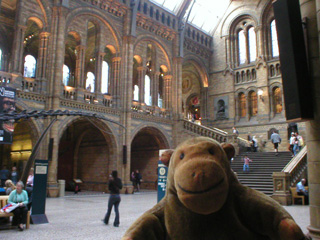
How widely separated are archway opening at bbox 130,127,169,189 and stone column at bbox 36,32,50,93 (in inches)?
319

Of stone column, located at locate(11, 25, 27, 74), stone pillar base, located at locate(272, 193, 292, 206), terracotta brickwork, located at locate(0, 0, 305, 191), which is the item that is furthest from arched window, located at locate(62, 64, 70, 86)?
stone pillar base, located at locate(272, 193, 292, 206)

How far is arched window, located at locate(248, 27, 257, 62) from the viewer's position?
1033 inches

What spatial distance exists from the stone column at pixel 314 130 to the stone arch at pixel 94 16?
49.2 feet

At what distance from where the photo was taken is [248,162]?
17.7m

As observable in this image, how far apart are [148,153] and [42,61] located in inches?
419

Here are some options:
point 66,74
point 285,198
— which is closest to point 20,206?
point 285,198

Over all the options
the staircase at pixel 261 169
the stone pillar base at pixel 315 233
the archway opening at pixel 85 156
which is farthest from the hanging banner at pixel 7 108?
the stone pillar base at pixel 315 233

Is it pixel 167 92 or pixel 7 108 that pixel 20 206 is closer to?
pixel 7 108

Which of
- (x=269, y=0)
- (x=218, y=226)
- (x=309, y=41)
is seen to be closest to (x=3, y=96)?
(x=309, y=41)

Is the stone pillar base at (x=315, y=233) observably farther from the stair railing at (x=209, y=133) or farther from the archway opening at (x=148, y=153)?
the archway opening at (x=148, y=153)

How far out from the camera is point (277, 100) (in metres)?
24.6

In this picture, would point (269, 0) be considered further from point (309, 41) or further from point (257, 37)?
point (309, 41)

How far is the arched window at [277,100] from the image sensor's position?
24.4m

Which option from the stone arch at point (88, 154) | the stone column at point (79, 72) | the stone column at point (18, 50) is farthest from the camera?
the stone arch at point (88, 154)
